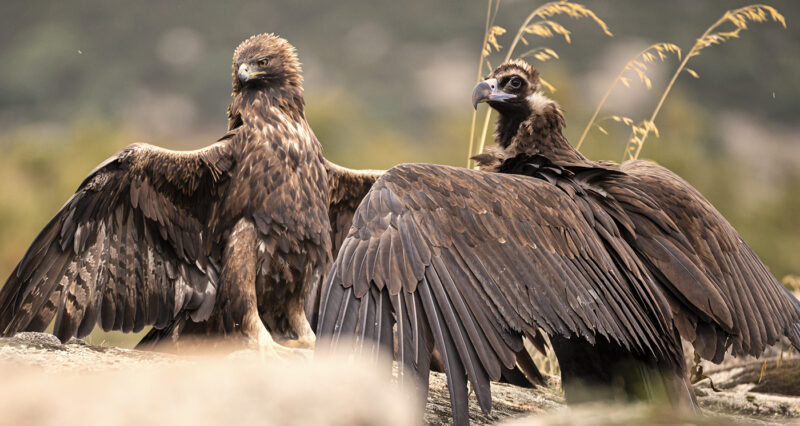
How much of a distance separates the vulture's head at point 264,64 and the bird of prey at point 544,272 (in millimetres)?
1159

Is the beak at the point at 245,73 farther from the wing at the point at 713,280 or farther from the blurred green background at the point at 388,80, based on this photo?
the blurred green background at the point at 388,80

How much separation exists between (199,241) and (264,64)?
1011 millimetres

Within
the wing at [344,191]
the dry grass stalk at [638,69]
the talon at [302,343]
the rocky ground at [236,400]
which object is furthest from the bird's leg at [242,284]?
the dry grass stalk at [638,69]

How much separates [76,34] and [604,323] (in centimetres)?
4109

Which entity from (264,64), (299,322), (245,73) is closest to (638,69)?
(264,64)

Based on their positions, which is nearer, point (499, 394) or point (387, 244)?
point (387, 244)

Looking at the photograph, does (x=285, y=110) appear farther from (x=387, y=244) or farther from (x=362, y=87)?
(x=362, y=87)

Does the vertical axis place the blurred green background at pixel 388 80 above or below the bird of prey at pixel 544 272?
above

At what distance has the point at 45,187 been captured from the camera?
12.8 m

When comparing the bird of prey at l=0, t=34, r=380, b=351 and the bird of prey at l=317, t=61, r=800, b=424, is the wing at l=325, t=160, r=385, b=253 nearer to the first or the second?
the bird of prey at l=0, t=34, r=380, b=351

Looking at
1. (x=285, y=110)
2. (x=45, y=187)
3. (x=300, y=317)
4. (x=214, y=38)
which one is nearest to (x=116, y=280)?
(x=300, y=317)

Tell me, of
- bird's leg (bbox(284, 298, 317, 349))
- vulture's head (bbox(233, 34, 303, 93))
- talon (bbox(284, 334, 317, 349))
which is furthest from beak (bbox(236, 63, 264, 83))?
talon (bbox(284, 334, 317, 349))

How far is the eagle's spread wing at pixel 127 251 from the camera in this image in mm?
4148

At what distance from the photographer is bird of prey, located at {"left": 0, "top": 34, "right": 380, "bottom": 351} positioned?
416 centimetres
